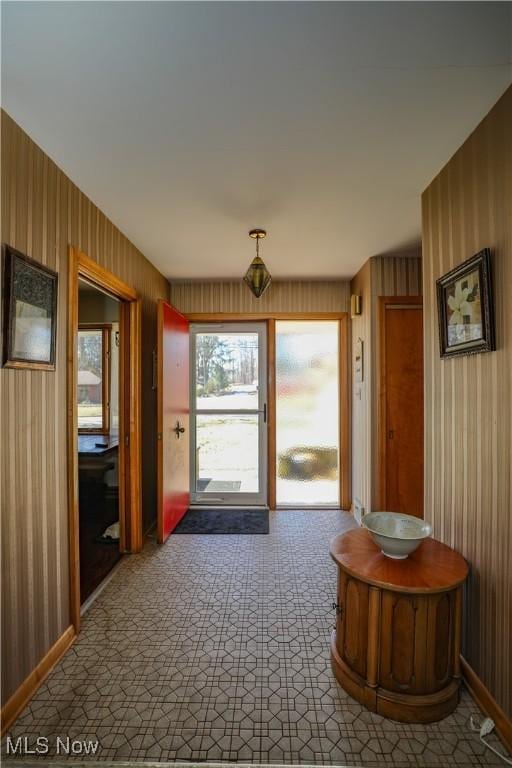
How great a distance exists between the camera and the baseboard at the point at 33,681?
1.49m

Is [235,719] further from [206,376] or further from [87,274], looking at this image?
[206,376]

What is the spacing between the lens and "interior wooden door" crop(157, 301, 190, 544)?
3.19 meters

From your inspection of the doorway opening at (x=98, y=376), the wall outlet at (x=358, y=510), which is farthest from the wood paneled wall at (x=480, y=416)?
the doorway opening at (x=98, y=376)

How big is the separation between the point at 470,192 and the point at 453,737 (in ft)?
7.47

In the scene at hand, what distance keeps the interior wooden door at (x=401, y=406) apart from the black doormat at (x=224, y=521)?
1221 millimetres

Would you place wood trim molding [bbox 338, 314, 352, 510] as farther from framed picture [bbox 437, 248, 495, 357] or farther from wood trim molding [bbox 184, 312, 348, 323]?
framed picture [bbox 437, 248, 495, 357]

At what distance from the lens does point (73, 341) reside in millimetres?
2064

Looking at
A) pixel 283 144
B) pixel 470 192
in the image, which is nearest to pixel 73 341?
pixel 283 144

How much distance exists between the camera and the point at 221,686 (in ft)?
5.51

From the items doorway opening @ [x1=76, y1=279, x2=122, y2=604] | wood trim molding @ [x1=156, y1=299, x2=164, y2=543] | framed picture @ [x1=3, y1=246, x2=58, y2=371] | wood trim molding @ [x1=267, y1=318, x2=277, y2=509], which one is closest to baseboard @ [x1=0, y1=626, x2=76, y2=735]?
wood trim molding @ [x1=156, y1=299, x2=164, y2=543]

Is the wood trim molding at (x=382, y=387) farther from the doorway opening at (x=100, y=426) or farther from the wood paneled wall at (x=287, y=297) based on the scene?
the doorway opening at (x=100, y=426)

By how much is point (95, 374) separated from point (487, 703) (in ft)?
13.8

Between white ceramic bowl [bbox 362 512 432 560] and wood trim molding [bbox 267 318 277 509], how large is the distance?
7.11ft

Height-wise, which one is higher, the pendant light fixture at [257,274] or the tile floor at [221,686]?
the pendant light fixture at [257,274]
